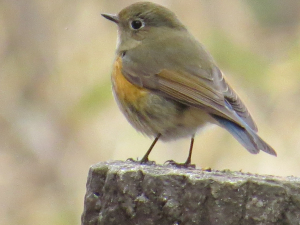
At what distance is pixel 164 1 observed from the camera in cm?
552

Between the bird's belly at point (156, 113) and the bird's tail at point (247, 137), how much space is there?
0.21 m

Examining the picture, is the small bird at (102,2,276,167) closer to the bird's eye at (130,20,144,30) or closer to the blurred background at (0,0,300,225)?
the bird's eye at (130,20,144,30)

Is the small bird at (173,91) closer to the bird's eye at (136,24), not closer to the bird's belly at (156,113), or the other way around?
the bird's belly at (156,113)

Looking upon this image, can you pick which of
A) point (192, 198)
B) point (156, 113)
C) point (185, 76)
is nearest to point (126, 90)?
point (156, 113)

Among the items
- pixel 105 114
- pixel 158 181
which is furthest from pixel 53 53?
pixel 158 181

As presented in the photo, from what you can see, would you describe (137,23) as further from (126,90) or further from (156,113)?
(156,113)

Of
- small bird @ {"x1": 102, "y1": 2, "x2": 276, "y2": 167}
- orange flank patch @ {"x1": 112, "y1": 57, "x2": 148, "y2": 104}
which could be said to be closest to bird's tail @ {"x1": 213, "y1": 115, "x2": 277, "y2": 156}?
small bird @ {"x1": 102, "y1": 2, "x2": 276, "y2": 167}

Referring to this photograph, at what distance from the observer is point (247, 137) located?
11.5ft

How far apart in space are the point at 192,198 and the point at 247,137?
1.17 meters

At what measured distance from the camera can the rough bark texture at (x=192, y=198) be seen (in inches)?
93.3

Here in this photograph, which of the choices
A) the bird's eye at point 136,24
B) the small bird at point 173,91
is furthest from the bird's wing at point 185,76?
the bird's eye at point 136,24

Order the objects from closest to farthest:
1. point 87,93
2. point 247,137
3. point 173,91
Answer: point 247,137 → point 173,91 → point 87,93

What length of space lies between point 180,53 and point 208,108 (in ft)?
2.33

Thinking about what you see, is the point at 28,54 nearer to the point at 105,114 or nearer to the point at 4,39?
the point at 4,39
